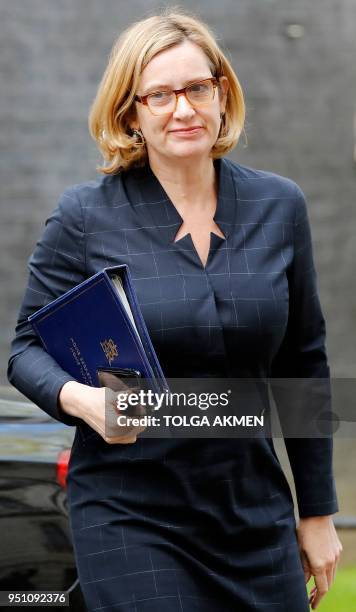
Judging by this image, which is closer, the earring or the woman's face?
the woman's face

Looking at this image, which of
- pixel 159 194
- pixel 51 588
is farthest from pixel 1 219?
pixel 159 194

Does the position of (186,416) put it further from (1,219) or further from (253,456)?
(1,219)

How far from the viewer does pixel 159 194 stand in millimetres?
3023

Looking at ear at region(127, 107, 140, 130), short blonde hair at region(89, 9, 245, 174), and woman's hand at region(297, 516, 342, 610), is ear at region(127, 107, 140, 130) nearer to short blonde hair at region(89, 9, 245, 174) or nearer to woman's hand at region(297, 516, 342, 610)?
short blonde hair at region(89, 9, 245, 174)

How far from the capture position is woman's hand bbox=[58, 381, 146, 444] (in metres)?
2.72

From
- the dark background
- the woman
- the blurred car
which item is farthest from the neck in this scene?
the dark background

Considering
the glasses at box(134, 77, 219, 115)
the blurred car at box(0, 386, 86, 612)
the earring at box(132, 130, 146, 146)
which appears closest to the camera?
the glasses at box(134, 77, 219, 115)

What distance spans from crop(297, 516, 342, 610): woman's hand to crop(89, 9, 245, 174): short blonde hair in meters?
0.93

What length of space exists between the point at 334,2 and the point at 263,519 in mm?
5824

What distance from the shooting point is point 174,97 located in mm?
2930

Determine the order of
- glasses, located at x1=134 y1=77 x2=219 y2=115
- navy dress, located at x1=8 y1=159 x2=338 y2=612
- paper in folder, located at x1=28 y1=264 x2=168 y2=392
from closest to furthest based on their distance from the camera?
paper in folder, located at x1=28 y1=264 x2=168 y2=392 → navy dress, located at x1=8 y1=159 x2=338 y2=612 → glasses, located at x1=134 y1=77 x2=219 y2=115

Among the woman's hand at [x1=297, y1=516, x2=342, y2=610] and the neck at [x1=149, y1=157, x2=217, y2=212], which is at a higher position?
the neck at [x1=149, y1=157, x2=217, y2=212]

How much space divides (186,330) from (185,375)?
10 centimetres

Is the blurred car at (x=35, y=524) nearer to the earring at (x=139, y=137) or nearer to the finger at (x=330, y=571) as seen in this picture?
the finger at (x=330, y=571)
